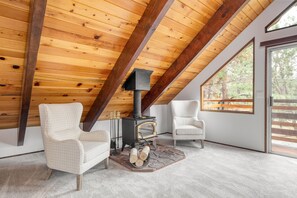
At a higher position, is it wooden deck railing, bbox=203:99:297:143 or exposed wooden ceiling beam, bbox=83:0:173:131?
exposed wooden ceiling beam, bbox=83:0:173:131

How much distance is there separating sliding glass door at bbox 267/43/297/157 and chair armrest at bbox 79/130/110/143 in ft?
9.98

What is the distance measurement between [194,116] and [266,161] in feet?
5.50

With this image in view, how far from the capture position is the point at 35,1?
1.51 meters

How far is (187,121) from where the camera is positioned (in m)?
4.21

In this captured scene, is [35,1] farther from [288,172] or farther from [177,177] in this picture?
[288,172]

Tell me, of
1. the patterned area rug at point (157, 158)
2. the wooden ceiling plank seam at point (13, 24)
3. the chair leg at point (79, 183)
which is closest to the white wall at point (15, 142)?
the patterned area rug at point (157, 158)

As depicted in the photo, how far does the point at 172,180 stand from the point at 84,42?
218cm

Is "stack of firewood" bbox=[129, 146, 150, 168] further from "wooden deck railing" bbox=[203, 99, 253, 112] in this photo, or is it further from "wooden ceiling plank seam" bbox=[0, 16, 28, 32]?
"wooden deck railing" bbox=[203, 99, 253, 112]

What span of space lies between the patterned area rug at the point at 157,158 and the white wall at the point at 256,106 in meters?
1.30

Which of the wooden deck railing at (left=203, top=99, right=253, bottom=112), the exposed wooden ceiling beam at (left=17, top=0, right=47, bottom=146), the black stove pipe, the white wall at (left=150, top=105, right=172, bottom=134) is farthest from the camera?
the white wall at (left=150, top=105, right=172, bottom=134)

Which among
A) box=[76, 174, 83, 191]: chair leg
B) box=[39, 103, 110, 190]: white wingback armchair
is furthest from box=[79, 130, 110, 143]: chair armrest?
box=[76, 174, 83, 191]: chair leg

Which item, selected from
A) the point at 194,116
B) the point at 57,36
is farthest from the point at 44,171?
the point at 194,116

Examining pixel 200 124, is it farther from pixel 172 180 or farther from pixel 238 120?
pixel 172 180

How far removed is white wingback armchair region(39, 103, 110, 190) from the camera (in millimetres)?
2135
